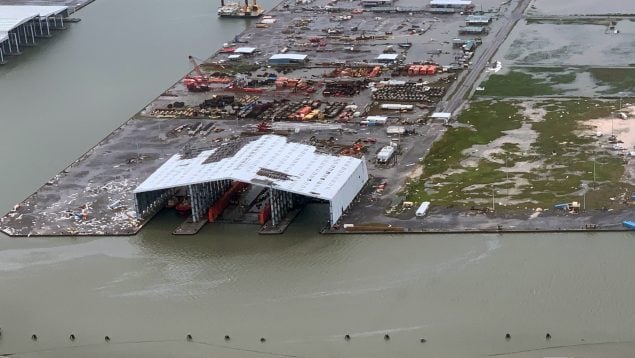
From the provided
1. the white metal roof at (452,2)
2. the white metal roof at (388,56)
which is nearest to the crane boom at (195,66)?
the white metal roof at (388,56)

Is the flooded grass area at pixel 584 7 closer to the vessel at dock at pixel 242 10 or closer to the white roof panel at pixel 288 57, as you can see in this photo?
the white roof panel at pixel 288 57

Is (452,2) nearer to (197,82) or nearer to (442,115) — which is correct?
(197,82)

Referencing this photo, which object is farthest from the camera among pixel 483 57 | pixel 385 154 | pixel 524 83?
pixel 483 57

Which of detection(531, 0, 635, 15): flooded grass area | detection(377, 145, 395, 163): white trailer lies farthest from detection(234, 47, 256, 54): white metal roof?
detection(377, 145, 395, 163): white trailer

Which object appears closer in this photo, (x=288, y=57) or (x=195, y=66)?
(x=195, y=66)

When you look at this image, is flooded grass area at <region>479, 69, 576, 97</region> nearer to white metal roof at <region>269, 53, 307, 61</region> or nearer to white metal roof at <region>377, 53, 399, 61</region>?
white metal roof at <region>377, 53, 399, 61</region>

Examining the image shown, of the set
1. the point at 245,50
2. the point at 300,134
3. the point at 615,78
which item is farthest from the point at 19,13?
the point at 615,78

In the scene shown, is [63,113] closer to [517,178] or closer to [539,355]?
[517,178]
